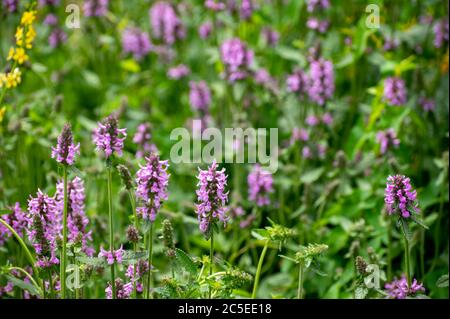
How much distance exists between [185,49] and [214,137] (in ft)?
3.88

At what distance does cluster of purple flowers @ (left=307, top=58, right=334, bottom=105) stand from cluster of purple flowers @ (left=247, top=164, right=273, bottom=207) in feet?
1.57

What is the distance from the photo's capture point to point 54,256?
2566 millimetres

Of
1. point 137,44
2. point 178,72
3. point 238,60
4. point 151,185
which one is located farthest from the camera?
point 137,44

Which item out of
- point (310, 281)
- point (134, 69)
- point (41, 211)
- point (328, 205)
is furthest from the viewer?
point (134, 69)

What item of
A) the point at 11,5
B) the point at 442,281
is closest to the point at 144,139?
the point at 11,5

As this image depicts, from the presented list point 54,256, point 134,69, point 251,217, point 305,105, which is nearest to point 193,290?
Result: point 54,256

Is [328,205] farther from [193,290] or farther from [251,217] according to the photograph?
[193,290]

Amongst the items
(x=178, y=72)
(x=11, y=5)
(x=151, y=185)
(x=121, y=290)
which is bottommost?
(x=121, y=290)

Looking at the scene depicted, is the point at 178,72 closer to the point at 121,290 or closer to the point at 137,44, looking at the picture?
the point at 137,44

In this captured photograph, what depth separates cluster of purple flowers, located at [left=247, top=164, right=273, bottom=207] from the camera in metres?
3.58

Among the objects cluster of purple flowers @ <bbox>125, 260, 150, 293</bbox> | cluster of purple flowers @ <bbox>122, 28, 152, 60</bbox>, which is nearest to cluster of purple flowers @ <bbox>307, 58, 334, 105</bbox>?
cluster of purple flowers @ <bbox>122, 28, 152, 60</bbox>

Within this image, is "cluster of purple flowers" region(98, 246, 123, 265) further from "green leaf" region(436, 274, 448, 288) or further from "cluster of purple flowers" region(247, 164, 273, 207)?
"cluster of purple flowers" region(247, 164, 273, 207)

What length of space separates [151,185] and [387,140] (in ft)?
5.06

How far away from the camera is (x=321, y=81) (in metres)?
3.78
